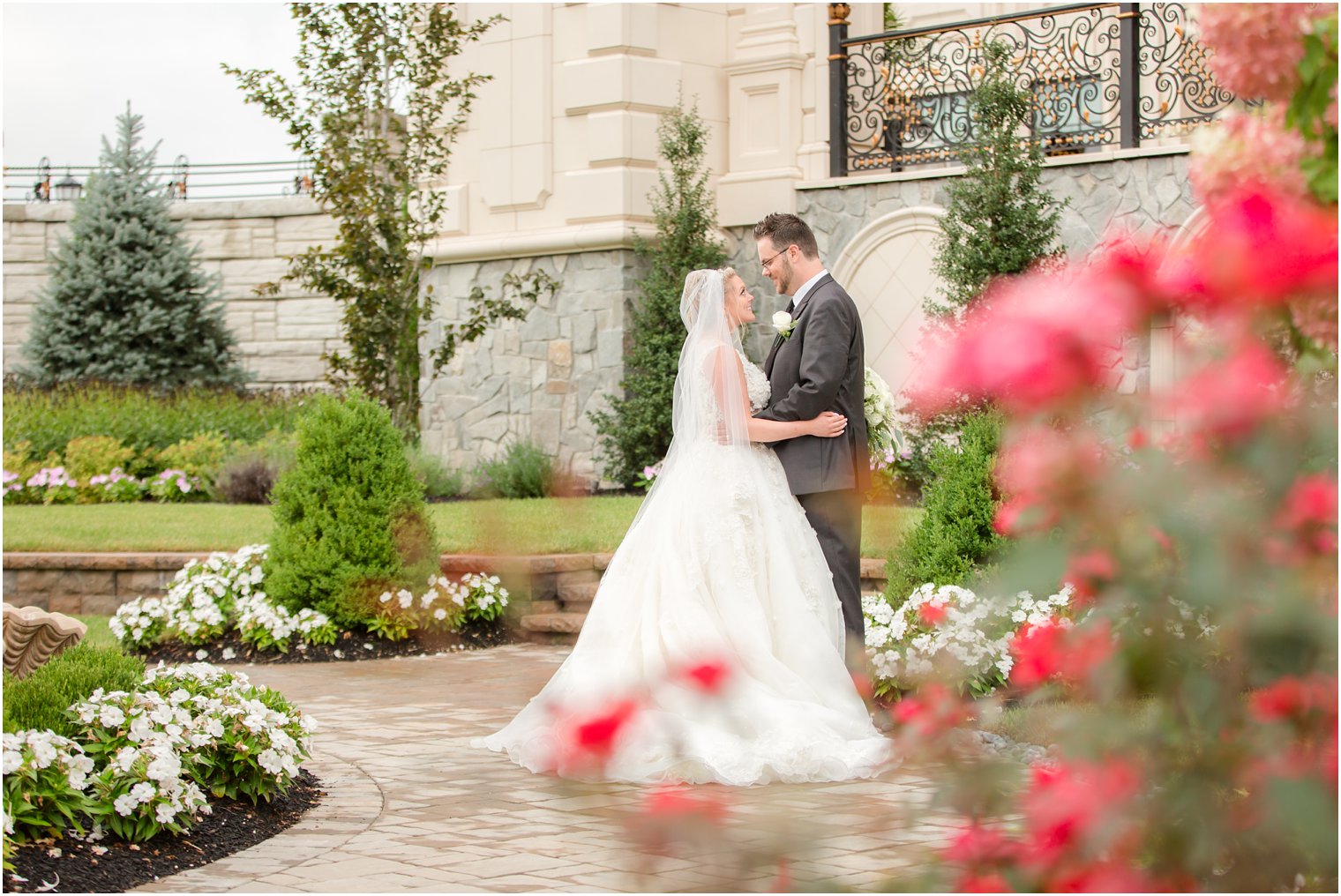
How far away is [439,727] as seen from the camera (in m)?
6.61

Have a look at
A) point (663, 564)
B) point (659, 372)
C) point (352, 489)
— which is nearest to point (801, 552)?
point (663, 564)

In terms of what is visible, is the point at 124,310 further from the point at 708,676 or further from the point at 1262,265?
the point at 1262,265

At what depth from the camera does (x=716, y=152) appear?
1369 centimetres

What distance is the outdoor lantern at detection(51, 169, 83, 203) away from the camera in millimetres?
23141

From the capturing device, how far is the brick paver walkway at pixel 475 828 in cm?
406

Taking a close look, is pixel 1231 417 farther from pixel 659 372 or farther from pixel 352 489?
pixel 659 372

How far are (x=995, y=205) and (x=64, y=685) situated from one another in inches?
336

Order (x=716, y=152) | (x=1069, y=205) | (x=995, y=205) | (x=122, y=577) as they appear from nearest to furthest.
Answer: (x=122, y=577)
(x=995, y=205)
(x=1069, y=205)
(x=716, y=152)

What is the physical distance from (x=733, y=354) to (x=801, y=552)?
0.87m

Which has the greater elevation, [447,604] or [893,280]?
[893,280]

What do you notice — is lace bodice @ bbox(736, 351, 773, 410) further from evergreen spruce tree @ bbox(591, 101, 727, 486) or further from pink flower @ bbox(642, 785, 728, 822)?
evergreen spruce tree @ bbox(591, 101, 727, 486)

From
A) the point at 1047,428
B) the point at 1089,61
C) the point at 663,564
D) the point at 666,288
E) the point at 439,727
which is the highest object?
the point at 1089,61

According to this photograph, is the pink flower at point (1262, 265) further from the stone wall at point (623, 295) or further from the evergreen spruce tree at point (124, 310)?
the evergreen spruce tree at point (124, 310)

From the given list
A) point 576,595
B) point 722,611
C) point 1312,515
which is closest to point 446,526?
→ point 576,595
